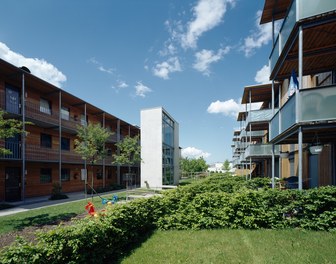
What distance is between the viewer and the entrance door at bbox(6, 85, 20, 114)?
49.8 ft

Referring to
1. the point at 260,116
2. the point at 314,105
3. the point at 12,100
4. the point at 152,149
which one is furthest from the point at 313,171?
the point at 12,100

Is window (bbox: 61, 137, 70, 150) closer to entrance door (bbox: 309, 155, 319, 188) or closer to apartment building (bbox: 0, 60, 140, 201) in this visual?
apartment building (bbox: 0, 60, 140, 201)

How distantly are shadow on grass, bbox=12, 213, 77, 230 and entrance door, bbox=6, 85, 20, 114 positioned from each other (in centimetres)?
888

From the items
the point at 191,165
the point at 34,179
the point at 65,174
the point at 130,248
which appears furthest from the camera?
the point at 191,165

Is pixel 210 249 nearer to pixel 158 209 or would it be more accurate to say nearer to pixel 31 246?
pixel 158 209

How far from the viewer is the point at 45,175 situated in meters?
18.5

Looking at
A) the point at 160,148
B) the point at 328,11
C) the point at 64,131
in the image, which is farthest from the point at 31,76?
the point at 328,11

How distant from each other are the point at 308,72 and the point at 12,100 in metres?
19.7

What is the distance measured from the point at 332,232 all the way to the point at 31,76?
19.0 metres

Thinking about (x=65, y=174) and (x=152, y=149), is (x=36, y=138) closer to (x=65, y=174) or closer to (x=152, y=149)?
Result: (x=65, y=174)

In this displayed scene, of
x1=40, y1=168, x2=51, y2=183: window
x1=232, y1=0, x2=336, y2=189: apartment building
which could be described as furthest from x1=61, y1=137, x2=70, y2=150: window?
x1=232, y1=0, x2=336, y2=189: apartment building

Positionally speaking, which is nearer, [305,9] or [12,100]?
[305,9]

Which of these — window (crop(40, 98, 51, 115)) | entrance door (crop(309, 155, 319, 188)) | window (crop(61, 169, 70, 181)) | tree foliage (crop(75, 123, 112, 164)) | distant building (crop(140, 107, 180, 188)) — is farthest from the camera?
distant building (crop(140, 107, 180, 188))

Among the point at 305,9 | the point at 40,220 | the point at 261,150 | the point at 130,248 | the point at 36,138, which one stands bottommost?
the point at 40,220
